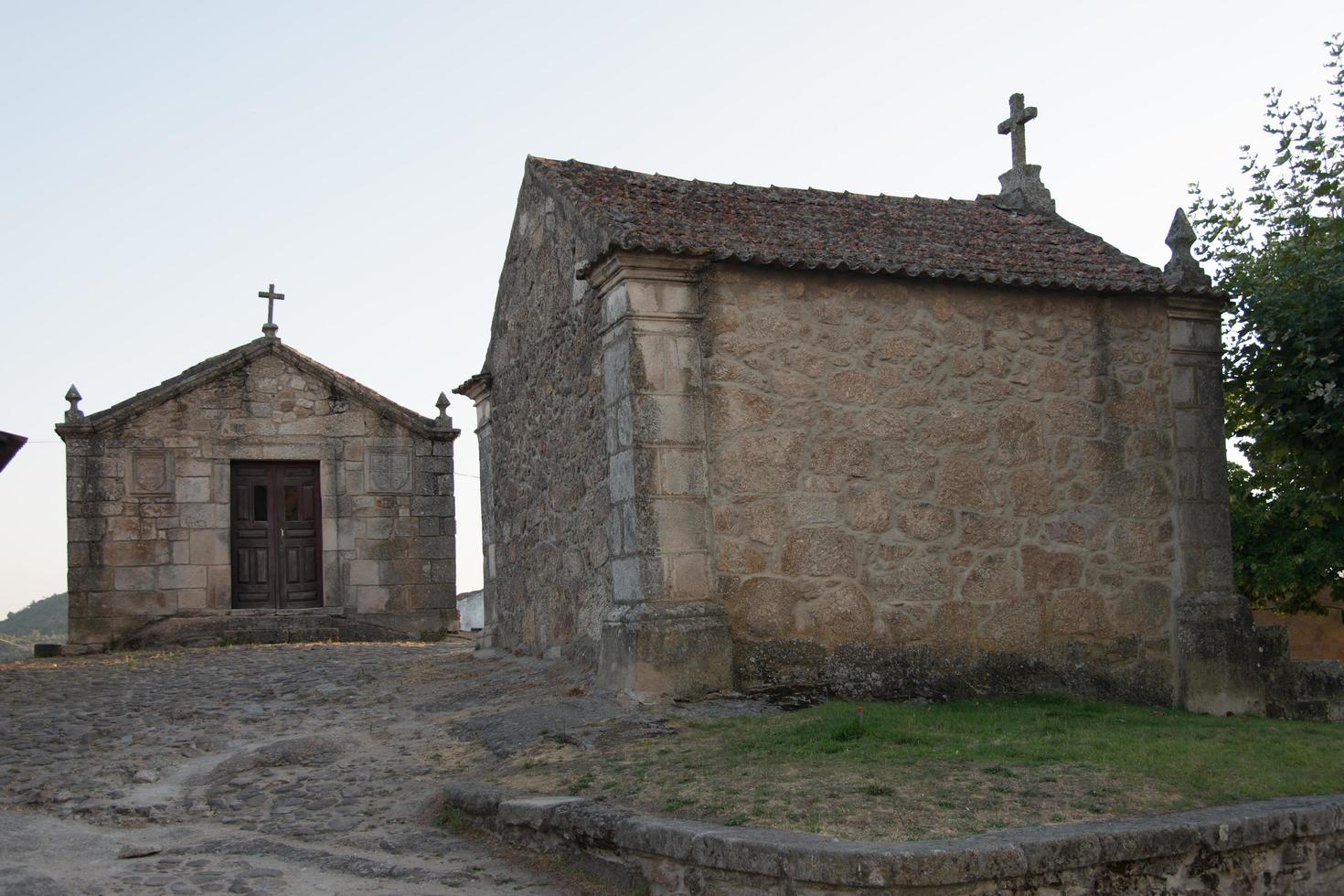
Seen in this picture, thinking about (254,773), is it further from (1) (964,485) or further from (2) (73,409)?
(2) (73,409)

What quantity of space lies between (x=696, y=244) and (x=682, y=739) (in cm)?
318

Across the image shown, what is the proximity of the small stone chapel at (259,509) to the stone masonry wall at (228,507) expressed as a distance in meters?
0.02

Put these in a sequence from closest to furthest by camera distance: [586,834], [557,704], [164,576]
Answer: [586,834] → [557,704] → [164,576]

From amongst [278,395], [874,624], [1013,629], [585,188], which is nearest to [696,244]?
[585,188]

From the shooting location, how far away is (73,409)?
52.5 feet

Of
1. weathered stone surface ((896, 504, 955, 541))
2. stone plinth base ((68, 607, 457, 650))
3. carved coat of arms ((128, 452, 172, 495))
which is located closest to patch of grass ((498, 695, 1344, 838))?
weathered stone surface ((896, 504, 955, 541))

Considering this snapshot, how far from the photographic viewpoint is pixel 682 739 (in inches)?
286

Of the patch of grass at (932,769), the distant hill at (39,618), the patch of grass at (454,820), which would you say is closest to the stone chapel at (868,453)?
the patch of grass at (932,769)

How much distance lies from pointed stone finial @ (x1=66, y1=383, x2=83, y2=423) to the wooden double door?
1861mm

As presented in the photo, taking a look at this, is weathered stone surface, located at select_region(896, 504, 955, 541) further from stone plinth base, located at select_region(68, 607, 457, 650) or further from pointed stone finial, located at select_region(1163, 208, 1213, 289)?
stone plinth base, located at select_region(68, 607, 457, 650)

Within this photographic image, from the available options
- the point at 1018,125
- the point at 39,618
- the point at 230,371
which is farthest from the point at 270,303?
the point at 39,618

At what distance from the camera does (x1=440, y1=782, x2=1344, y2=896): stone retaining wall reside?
4918mm

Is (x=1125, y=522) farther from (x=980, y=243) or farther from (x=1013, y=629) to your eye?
(x=980, y=243)

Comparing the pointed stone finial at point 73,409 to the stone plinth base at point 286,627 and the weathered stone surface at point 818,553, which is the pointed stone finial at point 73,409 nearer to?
the stone plinth base at point 286,627
